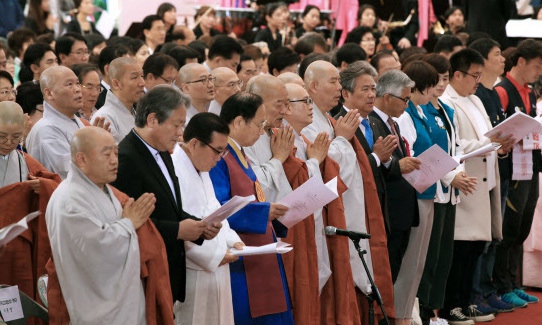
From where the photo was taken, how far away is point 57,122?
5.91 metres

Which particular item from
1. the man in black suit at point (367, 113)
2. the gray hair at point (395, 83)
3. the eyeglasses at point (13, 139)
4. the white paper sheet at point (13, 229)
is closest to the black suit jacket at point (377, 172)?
the man in black suit at point (367, 113)

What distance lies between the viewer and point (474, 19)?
1289 cm

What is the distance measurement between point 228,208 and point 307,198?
2.53 feet

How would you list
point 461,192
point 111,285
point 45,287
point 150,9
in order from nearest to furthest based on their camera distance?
1. point 111,285
2. point 45,287
3. point 461,192
4. point 150,9

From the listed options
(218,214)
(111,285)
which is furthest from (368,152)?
(111,285)

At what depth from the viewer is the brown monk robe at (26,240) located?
5.12 meters

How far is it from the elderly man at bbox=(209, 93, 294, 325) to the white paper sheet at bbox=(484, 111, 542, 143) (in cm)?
260

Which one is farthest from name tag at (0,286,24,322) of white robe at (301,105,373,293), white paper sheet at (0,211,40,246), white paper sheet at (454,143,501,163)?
white paper sheet at (454,143,501,163)

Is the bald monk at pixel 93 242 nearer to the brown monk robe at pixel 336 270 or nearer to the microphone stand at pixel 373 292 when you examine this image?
the microphone stand at pixel 373 292

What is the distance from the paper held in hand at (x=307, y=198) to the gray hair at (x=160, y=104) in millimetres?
764

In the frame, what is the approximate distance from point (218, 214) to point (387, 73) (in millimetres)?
2518

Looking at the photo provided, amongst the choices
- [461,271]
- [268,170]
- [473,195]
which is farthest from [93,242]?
[461,271]

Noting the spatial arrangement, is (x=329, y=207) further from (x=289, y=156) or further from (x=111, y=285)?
(x=111, y=285)

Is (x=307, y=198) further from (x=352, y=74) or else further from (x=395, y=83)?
(x=395, y=83)
